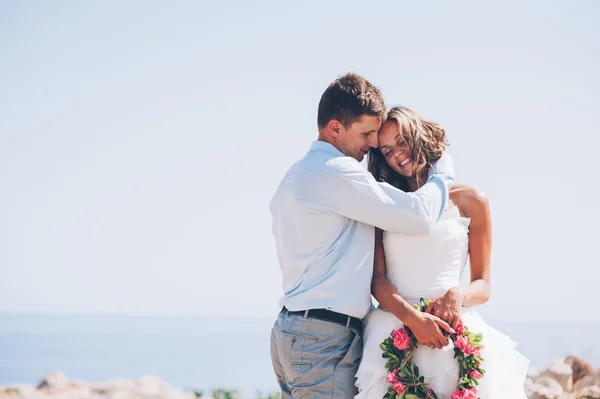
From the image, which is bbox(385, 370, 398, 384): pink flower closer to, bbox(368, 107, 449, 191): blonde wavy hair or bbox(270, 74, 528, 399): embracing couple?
bbox(270, 74, 528, 399): embracing couple

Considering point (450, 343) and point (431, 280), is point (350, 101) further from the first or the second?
point (450, 343)

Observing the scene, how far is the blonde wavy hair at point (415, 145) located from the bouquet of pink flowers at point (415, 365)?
105 centimetres

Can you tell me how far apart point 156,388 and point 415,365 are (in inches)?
215

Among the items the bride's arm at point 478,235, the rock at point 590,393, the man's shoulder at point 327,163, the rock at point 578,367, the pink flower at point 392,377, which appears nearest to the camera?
the pink flower at point 392,377

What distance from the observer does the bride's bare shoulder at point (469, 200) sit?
468 cm

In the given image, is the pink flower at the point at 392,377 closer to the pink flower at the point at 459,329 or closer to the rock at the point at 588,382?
the pink flower at the point at 459,329

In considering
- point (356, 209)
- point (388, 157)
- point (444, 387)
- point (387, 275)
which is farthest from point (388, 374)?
point (388, 157)

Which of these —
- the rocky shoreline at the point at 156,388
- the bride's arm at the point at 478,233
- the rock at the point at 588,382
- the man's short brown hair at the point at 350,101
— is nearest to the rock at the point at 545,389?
the rocky shoreline at the point at 156,388

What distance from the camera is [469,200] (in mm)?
4695

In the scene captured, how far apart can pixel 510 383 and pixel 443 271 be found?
2.40 feet

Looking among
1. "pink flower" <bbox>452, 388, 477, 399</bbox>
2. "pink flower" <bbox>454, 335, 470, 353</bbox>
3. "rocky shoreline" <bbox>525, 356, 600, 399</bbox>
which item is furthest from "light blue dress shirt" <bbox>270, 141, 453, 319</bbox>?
"rocky shoreline" <bbox>525, 356, 600, 399</bbox>

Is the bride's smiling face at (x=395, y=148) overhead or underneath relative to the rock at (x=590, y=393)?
overhead

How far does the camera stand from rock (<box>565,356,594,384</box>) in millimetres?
9602

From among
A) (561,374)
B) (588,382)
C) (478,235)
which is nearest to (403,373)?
(478,235)
